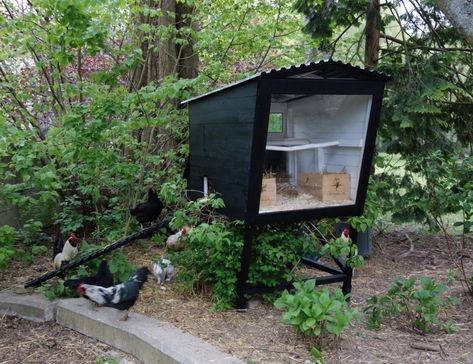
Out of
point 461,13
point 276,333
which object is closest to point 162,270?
point 276,333

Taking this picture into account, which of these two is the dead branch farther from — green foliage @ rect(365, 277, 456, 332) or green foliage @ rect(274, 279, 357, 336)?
green foliage @ rect(274, 279, 357, 336)

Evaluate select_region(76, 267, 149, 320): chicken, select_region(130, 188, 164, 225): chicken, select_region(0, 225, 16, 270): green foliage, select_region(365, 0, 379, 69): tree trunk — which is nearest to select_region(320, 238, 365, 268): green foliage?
select_region(76, 267, 149, 320): chicken

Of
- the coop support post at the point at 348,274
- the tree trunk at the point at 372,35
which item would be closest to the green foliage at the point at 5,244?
the coop support post at the point at 348,274

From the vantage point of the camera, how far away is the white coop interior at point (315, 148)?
401cm

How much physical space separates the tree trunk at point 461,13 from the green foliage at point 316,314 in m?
2.04

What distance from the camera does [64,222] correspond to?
574 cm

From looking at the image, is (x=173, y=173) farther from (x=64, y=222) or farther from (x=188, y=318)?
(x=188, y=318)

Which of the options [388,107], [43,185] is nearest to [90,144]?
[43,185]

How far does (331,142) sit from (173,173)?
220 cm

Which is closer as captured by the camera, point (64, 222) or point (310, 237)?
point (310, 237)

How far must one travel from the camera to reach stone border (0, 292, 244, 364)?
3145 mm

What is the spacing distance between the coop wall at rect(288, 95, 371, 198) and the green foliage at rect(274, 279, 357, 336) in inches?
47.2

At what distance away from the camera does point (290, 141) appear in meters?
4.22

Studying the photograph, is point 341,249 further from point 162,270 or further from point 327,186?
point 162,270
